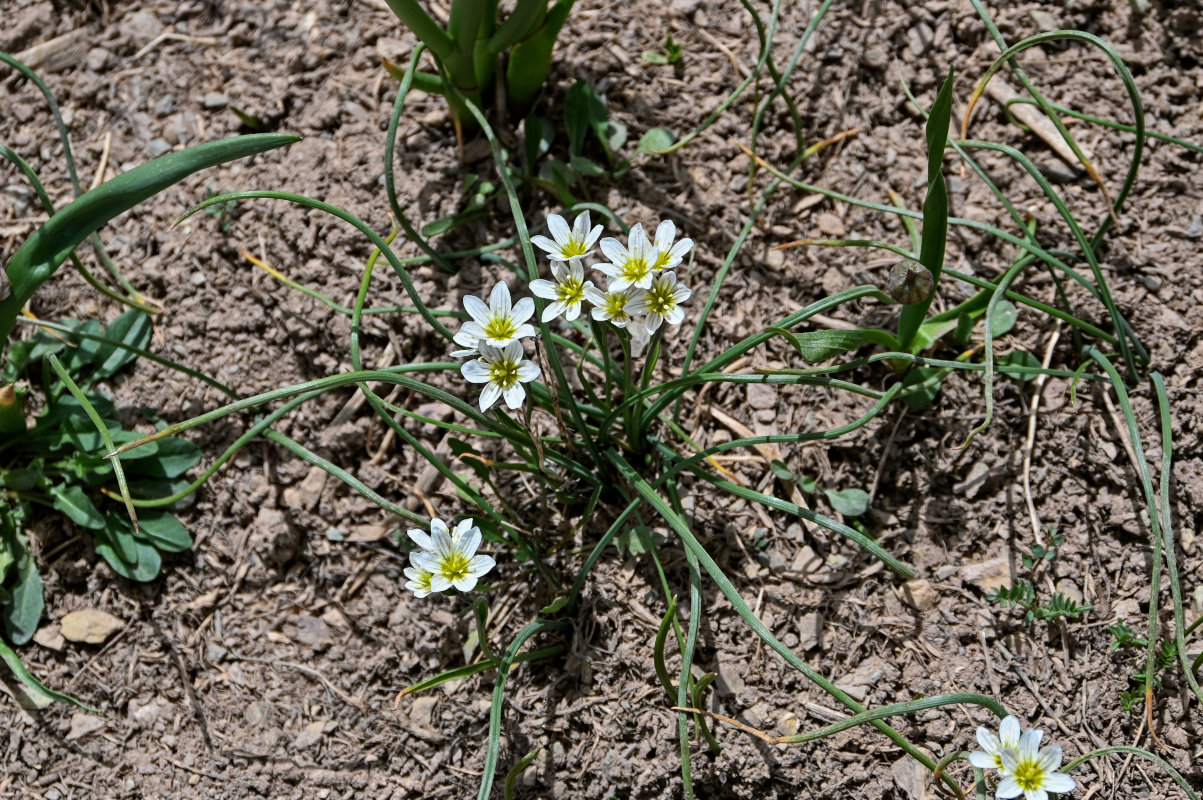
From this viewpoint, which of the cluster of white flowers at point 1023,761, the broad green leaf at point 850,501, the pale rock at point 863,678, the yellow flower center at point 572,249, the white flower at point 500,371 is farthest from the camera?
the broad green leaf at point 850,501

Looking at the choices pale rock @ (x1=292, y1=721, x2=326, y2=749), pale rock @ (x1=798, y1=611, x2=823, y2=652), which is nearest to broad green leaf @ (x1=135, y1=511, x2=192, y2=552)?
pale rock @ (x1=292, y1=721, x2=326, y2=749)

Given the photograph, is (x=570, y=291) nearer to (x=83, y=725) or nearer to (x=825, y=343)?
(x=825, y=343)

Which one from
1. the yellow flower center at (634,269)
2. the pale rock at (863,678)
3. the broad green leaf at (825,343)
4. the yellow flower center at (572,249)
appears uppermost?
the yellow flower center at (572,249)

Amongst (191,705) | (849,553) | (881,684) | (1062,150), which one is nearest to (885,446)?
(849,553)

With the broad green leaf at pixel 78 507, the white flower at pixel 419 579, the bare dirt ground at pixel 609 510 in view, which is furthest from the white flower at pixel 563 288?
the broad green leaf at pixel 78 507

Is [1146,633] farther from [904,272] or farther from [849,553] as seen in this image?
[904,272]

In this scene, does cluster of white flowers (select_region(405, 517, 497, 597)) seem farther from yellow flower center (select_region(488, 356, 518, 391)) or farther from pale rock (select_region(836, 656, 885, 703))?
pale rock (select_region(836, 656, 885, 703))

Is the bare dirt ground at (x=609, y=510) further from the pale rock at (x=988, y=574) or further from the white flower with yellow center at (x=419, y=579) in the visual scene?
the white flower with yellow center at (x=419, y=579)
